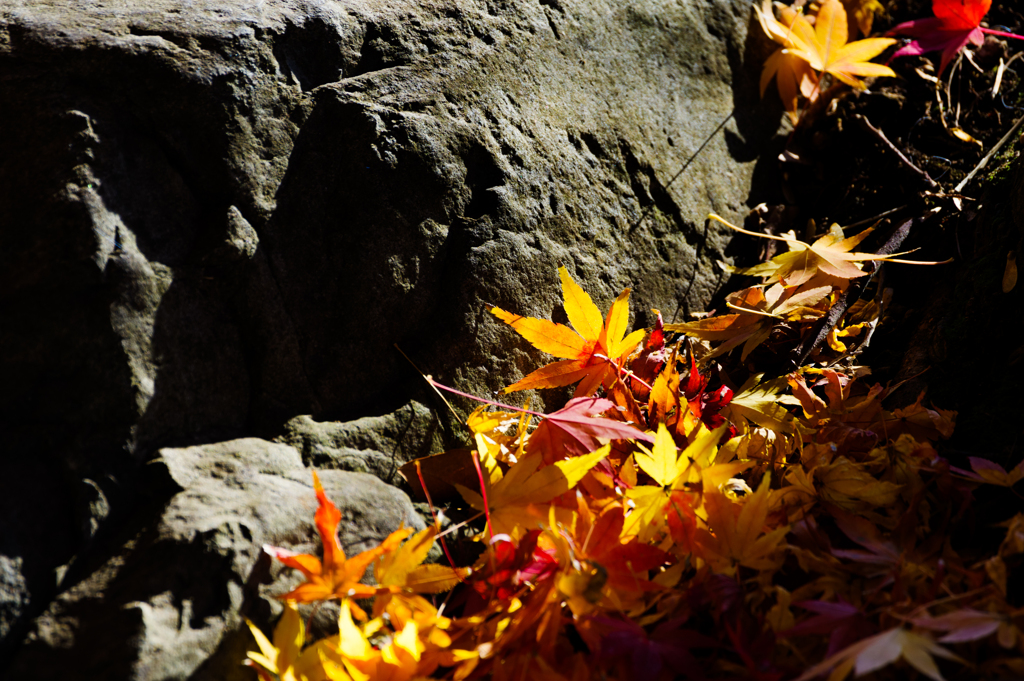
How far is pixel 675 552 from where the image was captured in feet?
2.86

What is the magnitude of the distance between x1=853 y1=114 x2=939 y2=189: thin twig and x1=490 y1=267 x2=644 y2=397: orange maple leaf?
2.75 ft

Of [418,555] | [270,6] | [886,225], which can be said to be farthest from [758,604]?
[270,6]

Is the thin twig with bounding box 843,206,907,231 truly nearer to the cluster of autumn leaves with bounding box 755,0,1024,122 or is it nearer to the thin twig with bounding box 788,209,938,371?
the thin twig with bounding box 788,209,938,371

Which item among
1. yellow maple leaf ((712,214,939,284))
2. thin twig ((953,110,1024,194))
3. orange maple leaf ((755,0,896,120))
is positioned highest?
orange maple leaf ((755,0,896,120))

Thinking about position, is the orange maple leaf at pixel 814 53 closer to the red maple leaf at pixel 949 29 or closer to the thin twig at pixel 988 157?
the red maple leaf at pixel 949 29

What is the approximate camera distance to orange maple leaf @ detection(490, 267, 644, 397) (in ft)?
3.25

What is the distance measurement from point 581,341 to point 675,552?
0.34 metres

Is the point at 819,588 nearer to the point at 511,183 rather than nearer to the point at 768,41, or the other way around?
the point at 511,183

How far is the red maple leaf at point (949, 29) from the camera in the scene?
1282 mm

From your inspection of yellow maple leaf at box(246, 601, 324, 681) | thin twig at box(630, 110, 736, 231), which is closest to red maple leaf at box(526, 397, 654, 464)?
yellow maple leaf at box(246, 601, 324, 681)

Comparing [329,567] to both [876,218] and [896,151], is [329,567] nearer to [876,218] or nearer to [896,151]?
[876,218]

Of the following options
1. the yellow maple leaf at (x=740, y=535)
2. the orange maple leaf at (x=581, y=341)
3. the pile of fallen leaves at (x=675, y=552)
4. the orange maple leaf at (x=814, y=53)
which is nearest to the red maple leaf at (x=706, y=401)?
the pile of fallen leaves at (x=675, y=552)

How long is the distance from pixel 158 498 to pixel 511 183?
747 mm

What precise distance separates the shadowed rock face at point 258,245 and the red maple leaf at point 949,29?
523mm
